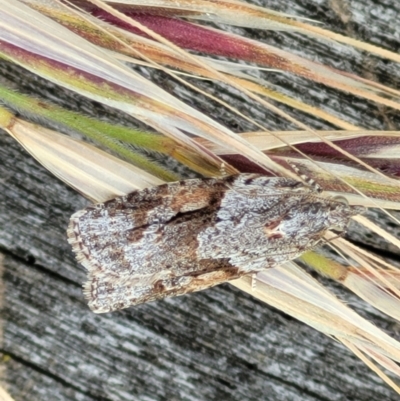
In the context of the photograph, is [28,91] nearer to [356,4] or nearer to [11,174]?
[11,174]

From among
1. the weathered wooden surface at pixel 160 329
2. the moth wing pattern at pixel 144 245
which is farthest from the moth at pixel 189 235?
the weathered wooden surface at pixel 160 329

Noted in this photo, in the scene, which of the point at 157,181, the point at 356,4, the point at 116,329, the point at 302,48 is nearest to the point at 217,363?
the point at 116,329

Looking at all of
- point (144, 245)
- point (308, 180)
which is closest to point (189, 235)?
point (144, 245)

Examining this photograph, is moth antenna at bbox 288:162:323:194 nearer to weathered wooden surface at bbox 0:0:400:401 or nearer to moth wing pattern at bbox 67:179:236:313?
moth wing pattern at bbox 67:179:236:313

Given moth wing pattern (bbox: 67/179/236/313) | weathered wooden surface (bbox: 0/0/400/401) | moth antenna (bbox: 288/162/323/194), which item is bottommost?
weathered wooden surface (bbox: 0/0/400/401)

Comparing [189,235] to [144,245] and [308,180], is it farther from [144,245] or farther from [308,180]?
[308,180]

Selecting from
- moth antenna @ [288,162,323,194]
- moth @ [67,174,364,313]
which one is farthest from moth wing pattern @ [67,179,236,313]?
moth antenna @ [288,162,323,194]
